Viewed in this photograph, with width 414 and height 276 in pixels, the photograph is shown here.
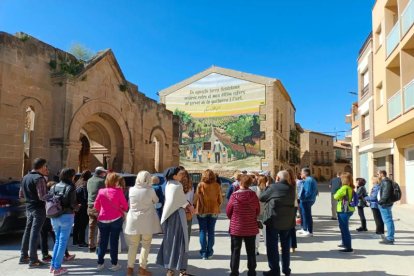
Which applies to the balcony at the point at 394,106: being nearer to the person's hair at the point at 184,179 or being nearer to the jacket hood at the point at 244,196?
the jacket hood at the point at 244,196

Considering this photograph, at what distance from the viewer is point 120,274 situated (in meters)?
5.84

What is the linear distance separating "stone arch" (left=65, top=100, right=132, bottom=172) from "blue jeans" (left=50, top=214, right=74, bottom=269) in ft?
25.6

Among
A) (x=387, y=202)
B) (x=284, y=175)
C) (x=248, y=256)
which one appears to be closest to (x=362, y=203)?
(x=387, y=202)

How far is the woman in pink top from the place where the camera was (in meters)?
6.00

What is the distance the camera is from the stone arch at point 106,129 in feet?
44.8

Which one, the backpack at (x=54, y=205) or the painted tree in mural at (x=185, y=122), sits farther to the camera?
the painted tree in mural at (x=185, y=122)

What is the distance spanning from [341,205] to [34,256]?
19.4ft

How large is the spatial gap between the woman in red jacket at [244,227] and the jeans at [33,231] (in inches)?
133

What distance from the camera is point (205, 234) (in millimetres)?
6898

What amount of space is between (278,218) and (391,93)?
13752 mm

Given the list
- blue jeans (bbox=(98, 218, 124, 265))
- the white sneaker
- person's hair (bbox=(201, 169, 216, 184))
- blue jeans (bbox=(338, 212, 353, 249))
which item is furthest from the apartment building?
the white sneaker

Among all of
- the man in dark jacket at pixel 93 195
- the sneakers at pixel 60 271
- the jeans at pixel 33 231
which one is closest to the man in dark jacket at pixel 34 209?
the jeans at pixel 33 231

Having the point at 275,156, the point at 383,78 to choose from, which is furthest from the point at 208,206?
the point at 275,156

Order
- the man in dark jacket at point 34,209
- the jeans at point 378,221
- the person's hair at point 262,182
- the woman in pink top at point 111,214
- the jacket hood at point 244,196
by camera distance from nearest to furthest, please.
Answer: the jacket hood at point 244,196 → the woman in pink top at point 111,214 → the man in dark jacket at point 34,209 → the person's hair at point 262,182 → the jeans at point 378,221
